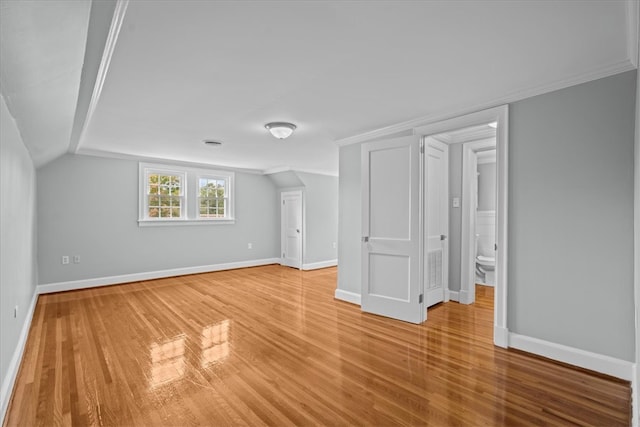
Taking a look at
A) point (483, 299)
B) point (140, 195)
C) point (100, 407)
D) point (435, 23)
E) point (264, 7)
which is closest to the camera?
point (264, 7)

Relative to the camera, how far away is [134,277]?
5.61 meters

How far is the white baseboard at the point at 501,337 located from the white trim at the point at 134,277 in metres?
5.48

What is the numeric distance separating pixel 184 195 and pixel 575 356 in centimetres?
644

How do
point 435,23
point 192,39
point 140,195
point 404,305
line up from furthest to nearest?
point 140,195 < point 404,305 < point 192,39 < point 435,23

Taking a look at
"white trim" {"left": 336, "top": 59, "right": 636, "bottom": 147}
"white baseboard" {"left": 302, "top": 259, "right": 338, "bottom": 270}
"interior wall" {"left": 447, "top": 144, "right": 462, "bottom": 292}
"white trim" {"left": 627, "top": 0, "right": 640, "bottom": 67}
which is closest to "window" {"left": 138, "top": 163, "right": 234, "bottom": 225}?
"white baseboard" {"left": 302, "top": 259, "right": 338, "bottom": 270}

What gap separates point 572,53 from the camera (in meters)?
2.05

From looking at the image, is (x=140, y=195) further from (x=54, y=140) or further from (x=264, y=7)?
(x=264, y=7)

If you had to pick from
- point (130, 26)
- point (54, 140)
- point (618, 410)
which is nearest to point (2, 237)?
point (130, 26)

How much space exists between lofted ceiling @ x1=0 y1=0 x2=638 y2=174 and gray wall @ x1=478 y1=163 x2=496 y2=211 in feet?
10.6

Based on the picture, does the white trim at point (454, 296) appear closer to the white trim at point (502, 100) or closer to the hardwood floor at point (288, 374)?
the hardwood floor at point (288, 374)

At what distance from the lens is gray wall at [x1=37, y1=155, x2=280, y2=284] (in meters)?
4.83

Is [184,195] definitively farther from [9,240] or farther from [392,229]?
[392,229]

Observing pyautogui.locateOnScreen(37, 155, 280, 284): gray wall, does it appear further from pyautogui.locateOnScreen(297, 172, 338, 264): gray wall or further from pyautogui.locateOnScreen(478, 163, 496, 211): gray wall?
pyautogui.locateOnScreen(478, 163, 496, 211): gray wall

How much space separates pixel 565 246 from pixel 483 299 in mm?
2257
